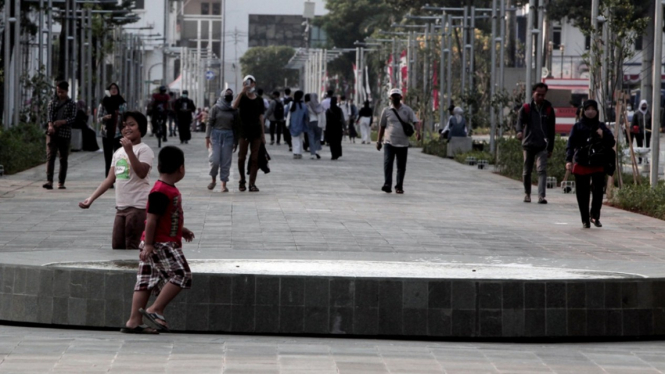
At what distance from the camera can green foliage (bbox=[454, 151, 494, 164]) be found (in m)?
30.5

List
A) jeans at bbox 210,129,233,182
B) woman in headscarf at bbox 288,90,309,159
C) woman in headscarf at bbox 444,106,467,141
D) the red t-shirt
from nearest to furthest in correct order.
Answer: the red t-shirt, jeans at bbox 210,129,233,182, woman in headscarf at bbox 288,90,309,159, woman in headscarf at bbox 444,106,467,141

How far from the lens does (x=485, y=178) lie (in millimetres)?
25359

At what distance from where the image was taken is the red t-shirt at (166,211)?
809 cm

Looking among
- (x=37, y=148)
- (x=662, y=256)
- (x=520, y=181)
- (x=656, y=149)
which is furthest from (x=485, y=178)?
(x=662, y=256)

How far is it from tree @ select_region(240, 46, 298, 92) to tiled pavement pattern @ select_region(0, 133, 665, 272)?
124m

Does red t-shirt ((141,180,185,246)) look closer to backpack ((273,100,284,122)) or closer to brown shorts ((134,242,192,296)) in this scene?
brown shorts ((134,242,192,296))

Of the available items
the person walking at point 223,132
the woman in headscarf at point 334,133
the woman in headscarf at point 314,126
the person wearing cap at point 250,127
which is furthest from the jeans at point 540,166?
the woman in headscarf at point 334,133

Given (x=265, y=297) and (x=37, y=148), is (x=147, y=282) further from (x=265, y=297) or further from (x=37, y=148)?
(x=37, y=148)

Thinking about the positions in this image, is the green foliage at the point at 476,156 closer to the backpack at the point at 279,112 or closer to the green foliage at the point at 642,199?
the backpack at the point at 279,112

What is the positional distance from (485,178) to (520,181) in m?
1.03

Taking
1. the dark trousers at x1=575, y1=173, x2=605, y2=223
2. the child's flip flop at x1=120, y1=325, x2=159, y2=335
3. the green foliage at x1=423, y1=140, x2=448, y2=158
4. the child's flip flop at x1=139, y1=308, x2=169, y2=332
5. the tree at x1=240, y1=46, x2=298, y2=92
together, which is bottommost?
the green foliage at x1=423, y1=140, x2=448, y2=158

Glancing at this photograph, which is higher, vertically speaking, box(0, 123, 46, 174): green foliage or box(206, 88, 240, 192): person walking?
box(206, 88, 240, 192): person walking

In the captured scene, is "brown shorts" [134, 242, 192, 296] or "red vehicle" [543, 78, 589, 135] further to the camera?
"red vehicle" [543, 78, 589, 135]

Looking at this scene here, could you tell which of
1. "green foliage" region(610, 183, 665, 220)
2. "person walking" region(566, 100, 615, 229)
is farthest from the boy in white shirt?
"green foliage" region(610, 183, 665, 220)
